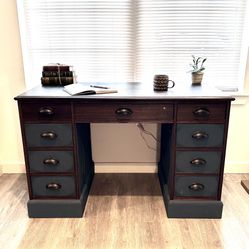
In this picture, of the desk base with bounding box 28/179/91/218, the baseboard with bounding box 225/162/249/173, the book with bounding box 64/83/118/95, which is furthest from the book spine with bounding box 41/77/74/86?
the baseboard with bounding box 225/162/249/173

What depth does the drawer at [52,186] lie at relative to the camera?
1851mm

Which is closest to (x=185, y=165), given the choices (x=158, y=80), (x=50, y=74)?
(x=158, y=80)

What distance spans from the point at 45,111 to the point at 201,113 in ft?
3.21

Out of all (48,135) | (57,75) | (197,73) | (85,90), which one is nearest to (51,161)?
(48,135)

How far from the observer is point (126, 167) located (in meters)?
2.51

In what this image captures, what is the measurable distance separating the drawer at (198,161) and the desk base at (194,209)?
0.23 m

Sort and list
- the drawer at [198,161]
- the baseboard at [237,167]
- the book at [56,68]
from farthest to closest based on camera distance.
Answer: the baseboard at [237,167] < the book at [56,68] < the drawer at [198,161]

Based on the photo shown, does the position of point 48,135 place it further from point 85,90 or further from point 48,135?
point 85,90

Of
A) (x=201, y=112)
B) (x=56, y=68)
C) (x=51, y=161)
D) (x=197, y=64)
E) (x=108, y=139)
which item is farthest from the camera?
(x=108, y=139)

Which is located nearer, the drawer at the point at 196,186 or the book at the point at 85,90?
the book at the point at 85,90

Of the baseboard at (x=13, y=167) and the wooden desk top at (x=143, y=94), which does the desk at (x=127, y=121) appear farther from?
the baseboard at (x=13, y=167)

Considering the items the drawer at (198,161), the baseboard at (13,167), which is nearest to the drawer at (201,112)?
the drawer at (198,161)

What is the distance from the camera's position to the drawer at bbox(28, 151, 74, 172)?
5.91 feet

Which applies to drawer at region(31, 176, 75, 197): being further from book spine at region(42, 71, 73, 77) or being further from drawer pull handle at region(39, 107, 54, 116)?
book spine at region(42, 71, 73, 77)
